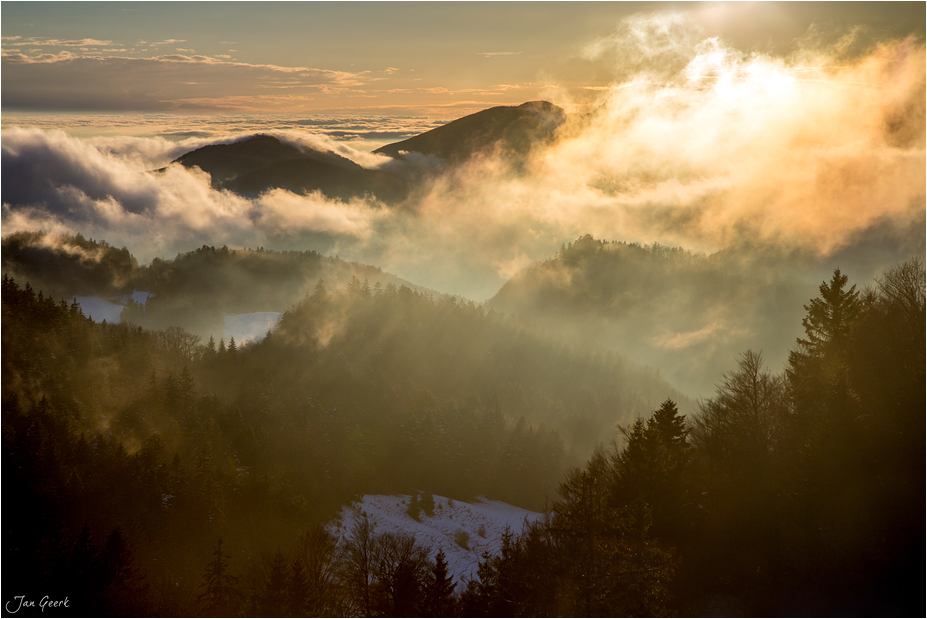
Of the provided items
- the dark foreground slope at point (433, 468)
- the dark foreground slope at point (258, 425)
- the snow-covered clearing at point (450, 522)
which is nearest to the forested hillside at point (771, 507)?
the dark foreground slope at point (433, 468)

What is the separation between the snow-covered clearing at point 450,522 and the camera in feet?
250

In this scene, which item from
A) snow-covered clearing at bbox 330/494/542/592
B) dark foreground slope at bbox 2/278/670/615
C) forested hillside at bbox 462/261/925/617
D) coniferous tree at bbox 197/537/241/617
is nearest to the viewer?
forested hillside at bbox 462/261/925/617

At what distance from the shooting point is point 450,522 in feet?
283

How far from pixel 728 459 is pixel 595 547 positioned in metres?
14.1

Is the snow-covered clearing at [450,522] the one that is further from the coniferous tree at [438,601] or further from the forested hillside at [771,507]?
the forested hillside at [771,507]

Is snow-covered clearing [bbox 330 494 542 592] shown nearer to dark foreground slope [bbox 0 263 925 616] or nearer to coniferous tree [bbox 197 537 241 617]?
dark foreground slope [bbox 0 263 925 616]

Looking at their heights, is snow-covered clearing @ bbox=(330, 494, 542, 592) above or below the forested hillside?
below

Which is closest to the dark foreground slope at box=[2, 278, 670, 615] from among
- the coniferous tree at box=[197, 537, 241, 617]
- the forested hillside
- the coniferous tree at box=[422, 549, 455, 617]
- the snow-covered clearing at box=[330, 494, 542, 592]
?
the snow-covered clearing at box=[330, 494, 542, 592]

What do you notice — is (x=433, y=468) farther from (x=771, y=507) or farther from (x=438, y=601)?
(x=771, y=507)

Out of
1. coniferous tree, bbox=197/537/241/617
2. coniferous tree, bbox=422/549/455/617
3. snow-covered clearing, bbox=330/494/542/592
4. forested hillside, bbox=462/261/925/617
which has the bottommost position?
snow-covered clearing, bbox=330/494/542/592

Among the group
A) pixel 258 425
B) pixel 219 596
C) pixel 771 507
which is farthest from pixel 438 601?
pixel 258 425

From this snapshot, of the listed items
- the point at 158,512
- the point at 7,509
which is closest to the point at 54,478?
the point at 7,509

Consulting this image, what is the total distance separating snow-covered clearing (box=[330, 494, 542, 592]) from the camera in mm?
76188

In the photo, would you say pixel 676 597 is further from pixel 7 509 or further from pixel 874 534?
pixel 7 509
